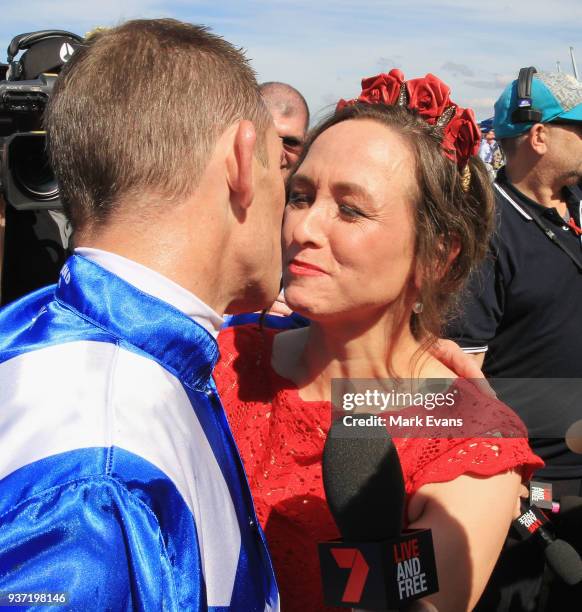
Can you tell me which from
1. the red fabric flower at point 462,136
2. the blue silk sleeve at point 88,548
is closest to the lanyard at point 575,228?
the red fabric flower at point 462,136

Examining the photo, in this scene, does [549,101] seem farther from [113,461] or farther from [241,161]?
[113,461]

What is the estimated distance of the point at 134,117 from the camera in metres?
1.41

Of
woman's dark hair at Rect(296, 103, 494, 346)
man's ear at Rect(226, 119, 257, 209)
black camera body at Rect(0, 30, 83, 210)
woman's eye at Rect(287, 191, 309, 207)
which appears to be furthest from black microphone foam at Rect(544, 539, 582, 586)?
black camera body at Rect(0, 30, 83, 210)

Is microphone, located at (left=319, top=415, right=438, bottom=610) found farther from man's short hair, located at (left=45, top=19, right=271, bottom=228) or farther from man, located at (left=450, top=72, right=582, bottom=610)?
man, located at (left=450, top=72, right=582, bottom=610)

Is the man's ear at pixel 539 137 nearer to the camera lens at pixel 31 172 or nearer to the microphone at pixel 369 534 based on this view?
the camera lens at pixel 31 172

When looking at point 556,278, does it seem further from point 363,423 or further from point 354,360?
point 363,423

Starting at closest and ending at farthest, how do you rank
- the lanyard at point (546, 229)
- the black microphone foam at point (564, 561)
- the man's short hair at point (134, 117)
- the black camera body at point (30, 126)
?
the man's short hair at point (134, 117), the black microphone foam at point (564, 561), the black camera body at point (30, 126), the lanyard at point (546, 229)

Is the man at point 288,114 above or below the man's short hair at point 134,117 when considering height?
below

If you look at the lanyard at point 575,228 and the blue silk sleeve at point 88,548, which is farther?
the lanyard at point 575,228

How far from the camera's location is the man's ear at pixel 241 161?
4.80 ft

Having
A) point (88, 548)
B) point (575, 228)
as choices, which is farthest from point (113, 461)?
point (575, 228)

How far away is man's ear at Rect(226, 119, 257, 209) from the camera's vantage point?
4.80 ft

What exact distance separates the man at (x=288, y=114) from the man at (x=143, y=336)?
3066 millimetres

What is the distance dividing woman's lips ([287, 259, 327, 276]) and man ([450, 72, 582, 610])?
1355 mm
